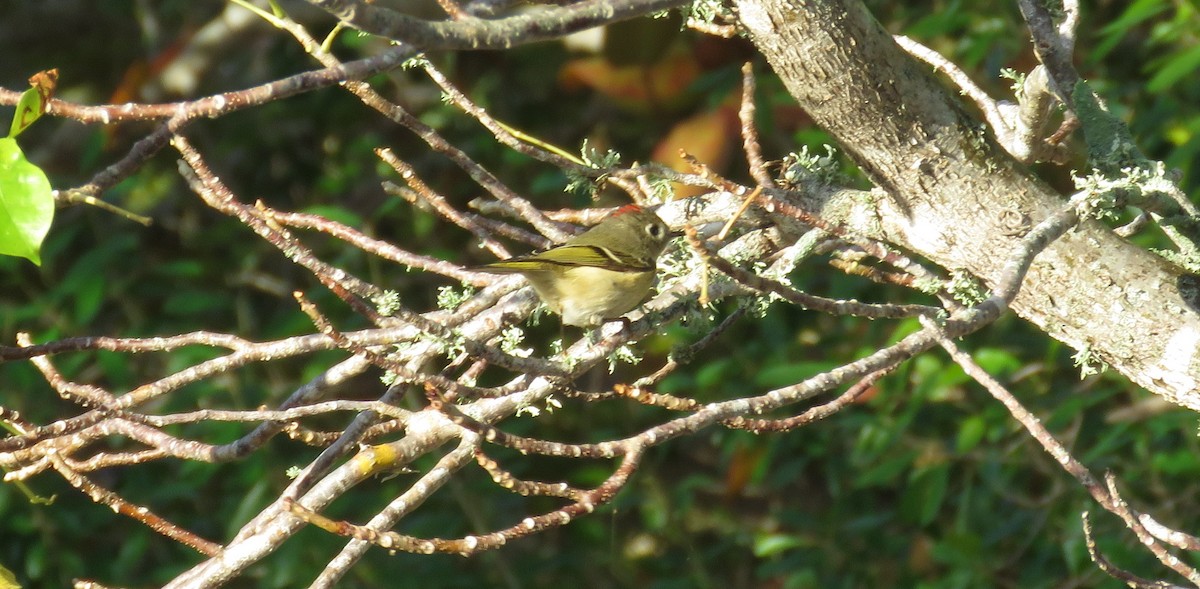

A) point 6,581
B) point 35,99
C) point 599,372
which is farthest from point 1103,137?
point 599,372

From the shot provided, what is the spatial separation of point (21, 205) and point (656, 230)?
128 centimetres

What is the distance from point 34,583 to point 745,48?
9.70 feet

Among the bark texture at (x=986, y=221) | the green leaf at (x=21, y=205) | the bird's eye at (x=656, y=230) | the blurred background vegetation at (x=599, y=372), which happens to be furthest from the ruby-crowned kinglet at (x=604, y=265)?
the blurred background vegetation at (x=599, y=372)

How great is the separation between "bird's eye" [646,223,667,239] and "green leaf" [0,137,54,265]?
1.18 metres

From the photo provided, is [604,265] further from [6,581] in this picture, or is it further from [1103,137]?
[6,581]

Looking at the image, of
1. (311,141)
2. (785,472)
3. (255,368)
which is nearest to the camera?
(785,472)

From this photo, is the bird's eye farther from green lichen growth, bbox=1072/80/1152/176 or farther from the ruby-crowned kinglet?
green lichen growth, bbox=1072/80/1152/176

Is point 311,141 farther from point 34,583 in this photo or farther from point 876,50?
point 876,50

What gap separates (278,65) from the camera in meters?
5.07

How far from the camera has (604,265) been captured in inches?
107

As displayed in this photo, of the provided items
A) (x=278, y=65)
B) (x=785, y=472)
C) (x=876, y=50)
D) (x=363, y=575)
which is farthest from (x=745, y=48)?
(x=876, y=50)

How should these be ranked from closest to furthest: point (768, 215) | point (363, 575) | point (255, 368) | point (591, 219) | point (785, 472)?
1. point (768, 215)
2. point (591, 219)
3. point (363, 575)
4. point (785, 472)
5. point (255, 368)

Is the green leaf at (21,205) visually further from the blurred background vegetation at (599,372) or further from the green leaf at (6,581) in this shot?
the blurred background vegetation at (599,372)

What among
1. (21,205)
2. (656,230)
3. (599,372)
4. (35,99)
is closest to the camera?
(21,205)
